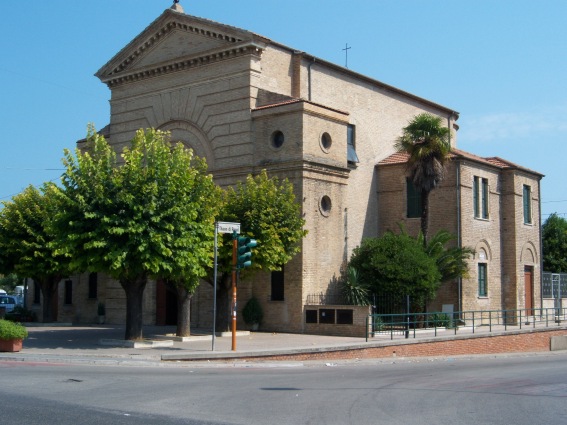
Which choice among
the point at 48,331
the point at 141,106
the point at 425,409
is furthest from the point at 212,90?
the point at 425,409

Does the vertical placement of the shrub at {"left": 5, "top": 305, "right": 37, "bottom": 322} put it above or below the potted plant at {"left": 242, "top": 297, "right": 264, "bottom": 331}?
below

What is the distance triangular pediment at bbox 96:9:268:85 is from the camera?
3092cm

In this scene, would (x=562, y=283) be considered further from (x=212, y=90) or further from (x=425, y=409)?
(x=425, y=409)

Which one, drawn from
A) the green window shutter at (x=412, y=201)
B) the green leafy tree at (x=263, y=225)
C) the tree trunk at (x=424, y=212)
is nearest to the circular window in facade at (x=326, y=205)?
the green leafy tree at (x=263, y=225)

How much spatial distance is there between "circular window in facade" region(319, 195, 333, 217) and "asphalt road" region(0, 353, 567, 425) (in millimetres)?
10454

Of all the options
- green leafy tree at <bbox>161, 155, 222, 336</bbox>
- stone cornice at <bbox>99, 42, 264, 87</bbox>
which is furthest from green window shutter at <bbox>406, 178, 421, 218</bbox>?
green leafy tree at <bbox>161, 155, 222, 336</bbox>

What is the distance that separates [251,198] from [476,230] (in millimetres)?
12922

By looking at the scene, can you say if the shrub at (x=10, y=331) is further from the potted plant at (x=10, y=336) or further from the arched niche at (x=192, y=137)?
the arched niche at (x=192, y=137)

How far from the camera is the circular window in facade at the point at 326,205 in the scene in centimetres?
2978

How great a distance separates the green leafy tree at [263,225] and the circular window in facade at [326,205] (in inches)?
86.7

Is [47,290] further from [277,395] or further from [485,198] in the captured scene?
[277,395]

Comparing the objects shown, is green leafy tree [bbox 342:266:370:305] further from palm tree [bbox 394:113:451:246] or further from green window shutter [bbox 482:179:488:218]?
green window shutter [bbox 482:179:488:218]

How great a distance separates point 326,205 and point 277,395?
16924 mm

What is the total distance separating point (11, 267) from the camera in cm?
3400
